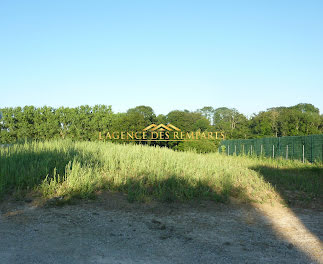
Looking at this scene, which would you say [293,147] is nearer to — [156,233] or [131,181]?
[131,181]

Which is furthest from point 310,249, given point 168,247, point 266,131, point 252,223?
point 266,131

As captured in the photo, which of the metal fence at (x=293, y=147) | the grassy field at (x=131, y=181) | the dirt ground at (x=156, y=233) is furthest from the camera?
the metal fence at (x=293, y=147)

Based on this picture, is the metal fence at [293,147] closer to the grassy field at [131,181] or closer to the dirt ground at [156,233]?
the grassy field at [131,181]

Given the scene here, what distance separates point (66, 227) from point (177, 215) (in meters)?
2.11

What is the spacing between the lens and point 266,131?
5047 centimetres

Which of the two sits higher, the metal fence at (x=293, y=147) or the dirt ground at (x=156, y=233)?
the metal fence at (x=293, y=147)

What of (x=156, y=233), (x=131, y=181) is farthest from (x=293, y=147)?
(x=156, y=233)

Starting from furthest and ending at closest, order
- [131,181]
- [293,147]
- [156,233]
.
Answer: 1. [293,147]
2. [131,181]
3. [156,233]

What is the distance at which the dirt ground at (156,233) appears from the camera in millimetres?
3541

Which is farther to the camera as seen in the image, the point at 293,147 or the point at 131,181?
the point at 293,147

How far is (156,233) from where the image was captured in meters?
4.41

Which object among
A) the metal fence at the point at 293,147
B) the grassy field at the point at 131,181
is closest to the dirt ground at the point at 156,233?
the grassy field at the point at 131,181

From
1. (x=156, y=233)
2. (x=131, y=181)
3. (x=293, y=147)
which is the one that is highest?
(x=293, y=147)

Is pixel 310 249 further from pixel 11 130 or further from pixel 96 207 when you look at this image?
pixel 11 130
